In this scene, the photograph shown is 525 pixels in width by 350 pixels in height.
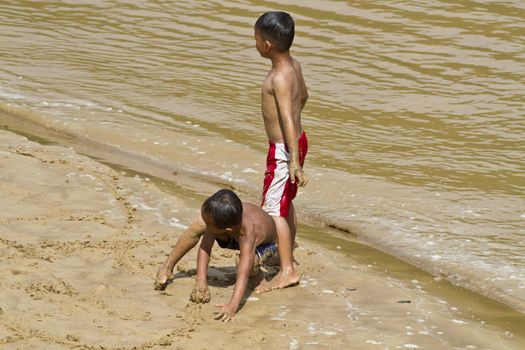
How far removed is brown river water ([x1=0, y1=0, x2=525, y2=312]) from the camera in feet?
25.0

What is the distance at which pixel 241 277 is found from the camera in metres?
5.71

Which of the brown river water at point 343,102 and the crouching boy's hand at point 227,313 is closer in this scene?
the crouching boy's hand at point 227,313

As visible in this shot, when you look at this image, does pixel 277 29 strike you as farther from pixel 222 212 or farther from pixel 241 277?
pixel 241 277

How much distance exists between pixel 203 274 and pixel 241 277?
24 cm

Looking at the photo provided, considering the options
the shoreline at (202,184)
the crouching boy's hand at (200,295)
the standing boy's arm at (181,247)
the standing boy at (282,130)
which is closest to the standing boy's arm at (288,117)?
the standing boy at (282,130)

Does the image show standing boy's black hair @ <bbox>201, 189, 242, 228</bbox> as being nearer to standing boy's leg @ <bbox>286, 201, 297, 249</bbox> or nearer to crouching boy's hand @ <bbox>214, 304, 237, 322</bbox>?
crouching boy's hand @ <bbox>214, 304, 237, 322</bbox>

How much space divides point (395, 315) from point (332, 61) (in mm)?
5927

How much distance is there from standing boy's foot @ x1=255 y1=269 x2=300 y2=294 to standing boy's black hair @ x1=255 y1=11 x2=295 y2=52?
125 centimetres

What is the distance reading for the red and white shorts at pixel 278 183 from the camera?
6250 mm

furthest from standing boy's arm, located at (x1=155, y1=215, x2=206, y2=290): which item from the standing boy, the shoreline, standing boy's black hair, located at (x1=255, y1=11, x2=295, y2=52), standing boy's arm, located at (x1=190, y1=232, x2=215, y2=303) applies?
the shoreline

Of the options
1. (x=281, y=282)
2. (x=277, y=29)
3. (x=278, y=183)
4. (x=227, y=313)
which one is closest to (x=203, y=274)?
(x=227, y=313)

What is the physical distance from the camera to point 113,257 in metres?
6.40

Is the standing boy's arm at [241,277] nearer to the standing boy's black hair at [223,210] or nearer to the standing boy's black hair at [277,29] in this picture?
the standing boy's black hair at [223,210]

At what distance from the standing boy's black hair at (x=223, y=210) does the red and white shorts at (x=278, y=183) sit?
504 millimetres
